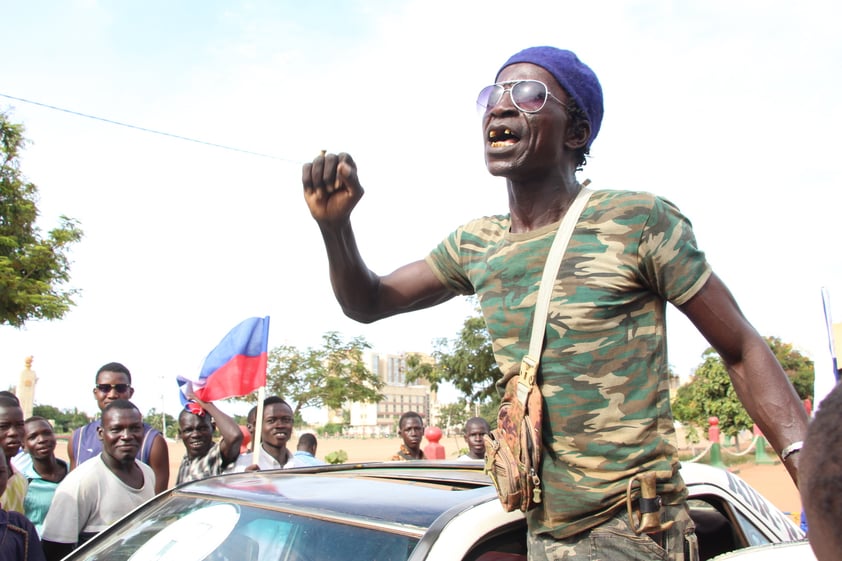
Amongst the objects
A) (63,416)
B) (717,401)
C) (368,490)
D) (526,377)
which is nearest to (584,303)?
(526,377)

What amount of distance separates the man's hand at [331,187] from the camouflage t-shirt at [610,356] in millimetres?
447

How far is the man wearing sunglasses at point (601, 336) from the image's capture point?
156cm

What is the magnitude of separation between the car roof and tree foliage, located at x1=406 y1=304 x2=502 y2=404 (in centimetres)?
1566

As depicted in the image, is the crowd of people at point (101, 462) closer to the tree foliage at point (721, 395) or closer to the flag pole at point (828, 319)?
the flag pole at point (828, 319)

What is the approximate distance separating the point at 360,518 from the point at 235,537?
48 cm

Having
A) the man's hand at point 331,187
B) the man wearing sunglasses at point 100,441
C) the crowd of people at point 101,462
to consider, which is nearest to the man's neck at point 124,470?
the crowd of people at point 101,462

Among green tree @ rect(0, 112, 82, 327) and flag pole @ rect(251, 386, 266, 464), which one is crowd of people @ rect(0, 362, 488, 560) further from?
green tree @ rect(0, 112, 82, 327)

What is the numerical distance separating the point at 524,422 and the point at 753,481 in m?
16.3

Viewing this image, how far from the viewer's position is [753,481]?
1603 cm

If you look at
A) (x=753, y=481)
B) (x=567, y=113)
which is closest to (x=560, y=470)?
(x=567, y=113)

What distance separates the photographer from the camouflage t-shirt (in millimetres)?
1565

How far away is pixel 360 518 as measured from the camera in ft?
6.33

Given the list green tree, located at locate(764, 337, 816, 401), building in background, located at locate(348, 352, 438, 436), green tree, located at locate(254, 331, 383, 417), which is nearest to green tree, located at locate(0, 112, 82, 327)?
green tree, located at locate(254, 331, 383, 417)

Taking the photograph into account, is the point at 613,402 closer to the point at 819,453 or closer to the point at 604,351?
the point at 604,351
